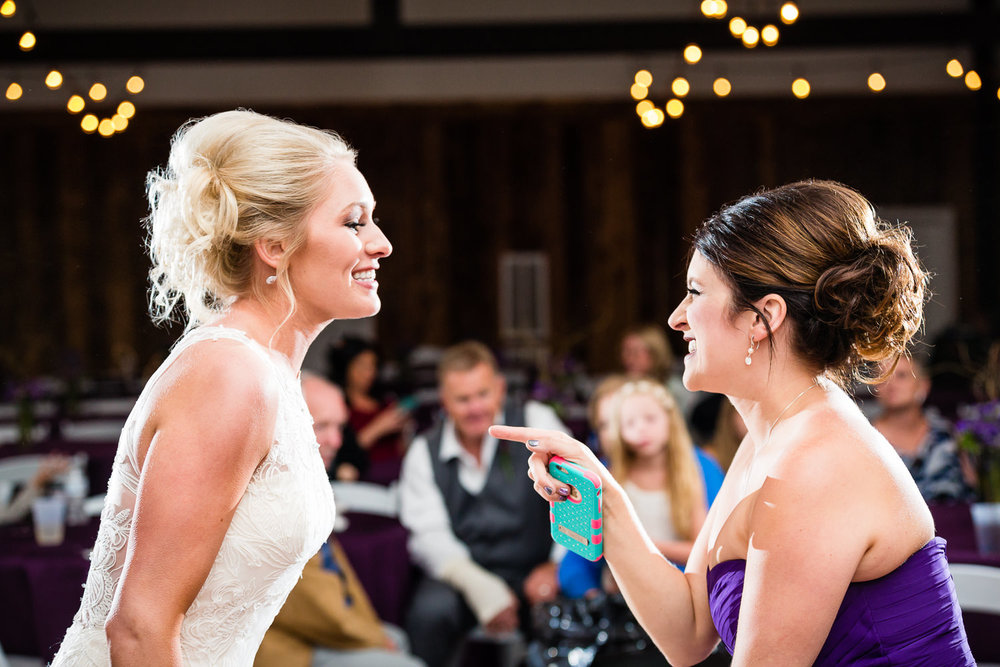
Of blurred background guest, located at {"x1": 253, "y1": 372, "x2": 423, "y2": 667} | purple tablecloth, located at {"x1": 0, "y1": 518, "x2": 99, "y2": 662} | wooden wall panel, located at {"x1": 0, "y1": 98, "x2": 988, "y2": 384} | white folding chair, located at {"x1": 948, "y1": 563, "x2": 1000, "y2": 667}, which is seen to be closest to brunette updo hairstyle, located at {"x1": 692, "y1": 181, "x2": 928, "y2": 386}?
white folding chair, located at {"x1": 948, "y1": 563, "x2": 1000, "y2": 667}

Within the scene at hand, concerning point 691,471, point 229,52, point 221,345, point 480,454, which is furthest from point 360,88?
point 221,345

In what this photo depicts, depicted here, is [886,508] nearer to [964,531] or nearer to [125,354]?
[964,531]

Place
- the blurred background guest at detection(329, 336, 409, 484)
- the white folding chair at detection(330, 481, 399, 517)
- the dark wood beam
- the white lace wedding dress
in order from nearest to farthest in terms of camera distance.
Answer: the white lace wedding dress < the white folding chair at detection(330, 481, 399, 517) < the blurred background guest at detection(329, 336, 409, 484) < the dark wood beam

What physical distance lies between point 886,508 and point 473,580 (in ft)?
7.89

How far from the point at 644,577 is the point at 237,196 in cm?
83

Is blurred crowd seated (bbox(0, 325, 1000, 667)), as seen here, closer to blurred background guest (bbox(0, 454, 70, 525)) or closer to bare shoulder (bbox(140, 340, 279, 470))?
blurred background guest (bbox(0, 454, 70, 525))

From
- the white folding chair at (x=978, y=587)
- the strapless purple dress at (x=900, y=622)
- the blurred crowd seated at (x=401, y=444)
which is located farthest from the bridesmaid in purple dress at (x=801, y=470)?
the white folding chair at (x=978, y=587)

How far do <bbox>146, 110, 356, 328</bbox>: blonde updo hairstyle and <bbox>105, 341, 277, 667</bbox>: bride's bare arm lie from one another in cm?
21

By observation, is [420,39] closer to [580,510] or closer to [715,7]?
[715,7]

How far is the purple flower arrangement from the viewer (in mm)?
3150

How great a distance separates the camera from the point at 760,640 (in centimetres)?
129

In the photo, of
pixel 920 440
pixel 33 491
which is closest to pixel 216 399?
pixel 33 491

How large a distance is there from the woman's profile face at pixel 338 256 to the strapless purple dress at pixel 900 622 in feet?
2.50

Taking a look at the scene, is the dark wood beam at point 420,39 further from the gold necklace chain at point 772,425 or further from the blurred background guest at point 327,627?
the gold necklace chain at point 772,425
